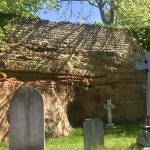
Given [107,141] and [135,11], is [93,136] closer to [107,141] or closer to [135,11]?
[107,141]

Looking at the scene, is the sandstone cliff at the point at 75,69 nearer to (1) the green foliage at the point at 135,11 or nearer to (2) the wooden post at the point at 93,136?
(2) the wooden post at the point at 93,136

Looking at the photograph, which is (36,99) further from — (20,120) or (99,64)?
(99,64)

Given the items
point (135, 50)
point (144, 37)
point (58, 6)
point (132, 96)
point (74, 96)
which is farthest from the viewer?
point (58, 6)

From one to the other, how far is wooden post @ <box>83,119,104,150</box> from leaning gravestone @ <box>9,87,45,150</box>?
193 centimetres

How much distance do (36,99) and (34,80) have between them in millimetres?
8746

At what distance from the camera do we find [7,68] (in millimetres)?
16406

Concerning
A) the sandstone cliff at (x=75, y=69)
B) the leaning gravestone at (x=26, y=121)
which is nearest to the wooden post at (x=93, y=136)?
the leaning gravestone at (x=26, y=121)

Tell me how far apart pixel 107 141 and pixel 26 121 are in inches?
217

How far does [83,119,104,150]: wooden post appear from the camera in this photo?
385 inches

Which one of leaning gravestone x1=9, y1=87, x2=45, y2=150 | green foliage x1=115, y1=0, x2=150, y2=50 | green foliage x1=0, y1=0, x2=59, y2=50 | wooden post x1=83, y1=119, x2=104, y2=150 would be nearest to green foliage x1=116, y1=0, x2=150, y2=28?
green foliage x1=115, y1=0, x2=150, y2=50

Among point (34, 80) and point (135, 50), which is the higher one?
point (135, 50)

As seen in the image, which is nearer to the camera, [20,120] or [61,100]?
[20,120]

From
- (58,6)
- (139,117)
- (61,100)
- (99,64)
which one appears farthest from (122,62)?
(58,6)

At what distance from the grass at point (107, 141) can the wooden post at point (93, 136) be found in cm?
140
